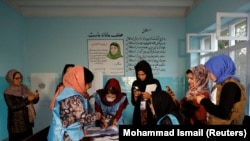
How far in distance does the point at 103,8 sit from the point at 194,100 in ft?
8.40

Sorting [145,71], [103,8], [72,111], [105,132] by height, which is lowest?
[105,132]

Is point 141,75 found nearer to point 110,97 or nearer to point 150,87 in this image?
point 150,87

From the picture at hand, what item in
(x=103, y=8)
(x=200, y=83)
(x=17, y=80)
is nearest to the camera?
(x=200, y=83)

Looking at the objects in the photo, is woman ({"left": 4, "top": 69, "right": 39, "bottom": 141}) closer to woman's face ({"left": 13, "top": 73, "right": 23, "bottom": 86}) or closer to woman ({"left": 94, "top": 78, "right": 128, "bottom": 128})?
woman's face ({"left": 13, "top": 73, "right": 23, "bottom": 86})

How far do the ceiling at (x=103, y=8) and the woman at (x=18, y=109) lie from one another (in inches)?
61.9

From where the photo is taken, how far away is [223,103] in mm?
1397

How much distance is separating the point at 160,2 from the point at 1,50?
263cm

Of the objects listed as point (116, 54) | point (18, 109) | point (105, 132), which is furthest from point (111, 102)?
point (116, 54)

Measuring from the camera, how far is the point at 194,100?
226 cm

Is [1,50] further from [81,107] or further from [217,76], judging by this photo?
[217,76]

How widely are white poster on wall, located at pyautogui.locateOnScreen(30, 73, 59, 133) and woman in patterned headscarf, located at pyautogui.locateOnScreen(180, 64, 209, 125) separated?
2.62 meters

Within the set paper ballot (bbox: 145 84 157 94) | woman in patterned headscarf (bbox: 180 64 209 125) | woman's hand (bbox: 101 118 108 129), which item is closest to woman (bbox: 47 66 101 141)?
woman's hand (bbox: 101 118 108 129)

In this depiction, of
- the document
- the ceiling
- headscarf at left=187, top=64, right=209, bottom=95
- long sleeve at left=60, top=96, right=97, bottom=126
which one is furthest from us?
the ceiling

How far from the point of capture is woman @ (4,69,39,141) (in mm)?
2562
